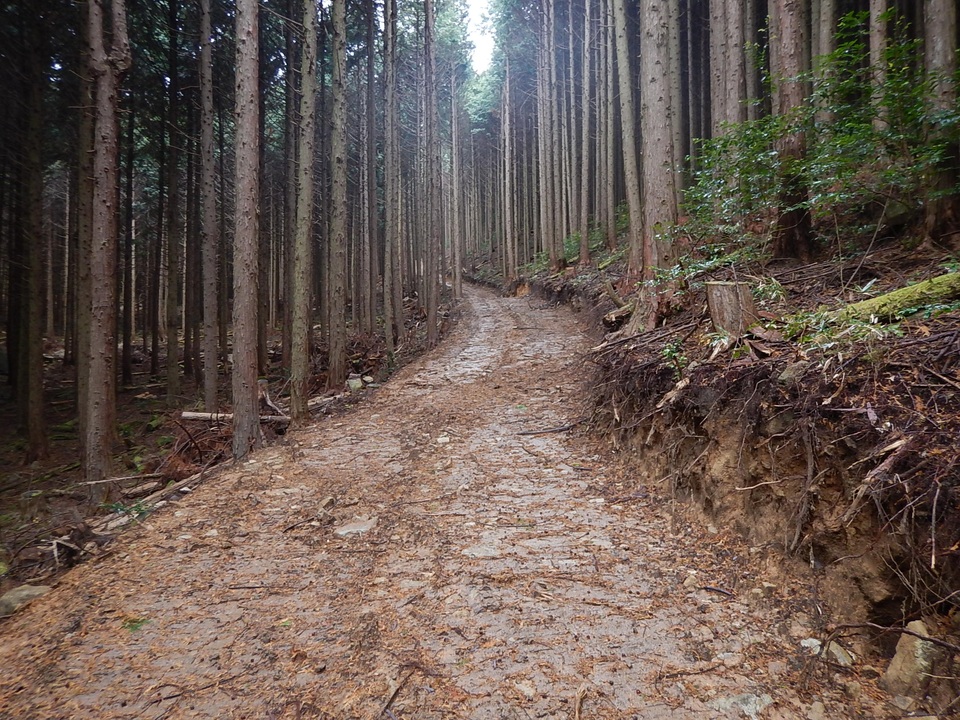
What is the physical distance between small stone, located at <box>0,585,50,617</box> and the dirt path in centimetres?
10

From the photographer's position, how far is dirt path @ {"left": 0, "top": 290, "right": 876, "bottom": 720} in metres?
2.42

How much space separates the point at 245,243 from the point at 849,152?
7.38 metres

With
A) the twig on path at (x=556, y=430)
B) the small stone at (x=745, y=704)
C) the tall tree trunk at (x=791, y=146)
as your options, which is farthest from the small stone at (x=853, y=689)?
the tall tree trunk at (x=791, y=146)

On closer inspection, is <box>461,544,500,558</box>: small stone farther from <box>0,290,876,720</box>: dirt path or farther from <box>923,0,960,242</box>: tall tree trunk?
<box>923,0,960,242</box>: tall tree trunk

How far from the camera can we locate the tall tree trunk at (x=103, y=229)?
6.32 meters

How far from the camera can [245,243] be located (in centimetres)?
690

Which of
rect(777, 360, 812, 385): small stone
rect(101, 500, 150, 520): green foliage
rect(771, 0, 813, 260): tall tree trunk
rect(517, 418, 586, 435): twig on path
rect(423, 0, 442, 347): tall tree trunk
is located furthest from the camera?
rect(423, 0, 442, 347): tall tree trunk

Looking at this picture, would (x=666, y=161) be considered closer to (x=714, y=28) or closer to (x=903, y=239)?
(x=903, y=239)

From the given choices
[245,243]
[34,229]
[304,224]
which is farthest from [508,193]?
[245,243]

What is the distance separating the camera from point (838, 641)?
2.49m

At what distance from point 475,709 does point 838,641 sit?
1806 millimetres

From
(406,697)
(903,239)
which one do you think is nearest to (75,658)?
(406,697)

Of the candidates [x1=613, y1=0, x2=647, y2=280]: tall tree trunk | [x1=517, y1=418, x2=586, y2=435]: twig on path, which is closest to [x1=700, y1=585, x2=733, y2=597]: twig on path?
[x1=517, y1=418, x2=586, y2=435]: twig on path

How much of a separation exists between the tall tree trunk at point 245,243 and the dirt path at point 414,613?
1474 mm
